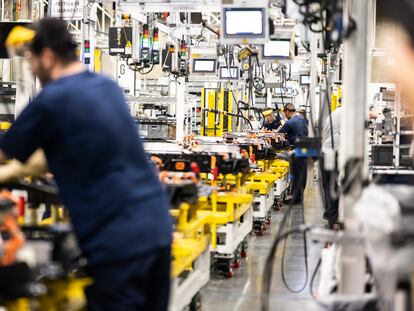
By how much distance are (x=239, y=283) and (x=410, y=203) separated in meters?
4.25

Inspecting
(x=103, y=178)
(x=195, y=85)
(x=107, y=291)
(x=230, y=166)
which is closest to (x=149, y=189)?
(x=103, y=178)

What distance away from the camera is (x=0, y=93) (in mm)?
8523

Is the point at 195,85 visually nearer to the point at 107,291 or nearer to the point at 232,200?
the point at 232,200

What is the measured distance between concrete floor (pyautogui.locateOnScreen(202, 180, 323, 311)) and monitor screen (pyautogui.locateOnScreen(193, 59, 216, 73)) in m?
6.12

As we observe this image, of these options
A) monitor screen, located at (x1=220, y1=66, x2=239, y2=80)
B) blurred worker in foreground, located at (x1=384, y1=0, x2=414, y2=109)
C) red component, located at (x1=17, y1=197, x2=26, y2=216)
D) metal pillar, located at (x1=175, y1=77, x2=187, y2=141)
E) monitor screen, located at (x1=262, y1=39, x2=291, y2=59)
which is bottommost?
red component, located at (x1=17, y1=197, x2=26, y2=216)

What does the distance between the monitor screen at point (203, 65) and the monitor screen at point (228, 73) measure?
352 millimetres

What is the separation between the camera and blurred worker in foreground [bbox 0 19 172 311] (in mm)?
3379

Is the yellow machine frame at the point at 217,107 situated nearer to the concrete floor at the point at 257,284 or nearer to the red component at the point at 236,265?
the concrete floor at the point at 257,284

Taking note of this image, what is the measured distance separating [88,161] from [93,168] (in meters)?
0.04

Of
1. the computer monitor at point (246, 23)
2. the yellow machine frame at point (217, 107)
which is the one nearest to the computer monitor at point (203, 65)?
the yellow machine frame at point (217, 107)

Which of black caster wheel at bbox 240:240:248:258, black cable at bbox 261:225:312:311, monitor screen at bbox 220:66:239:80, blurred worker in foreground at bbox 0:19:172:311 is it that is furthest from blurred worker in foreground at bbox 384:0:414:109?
monitor screen at bbox 220:66:239:80

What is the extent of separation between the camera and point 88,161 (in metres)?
3.38

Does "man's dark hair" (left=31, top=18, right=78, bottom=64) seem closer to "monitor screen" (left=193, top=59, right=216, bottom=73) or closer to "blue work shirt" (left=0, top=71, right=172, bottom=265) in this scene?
"blue work shirt" (left=0, top=71, right=172, bottom=265)

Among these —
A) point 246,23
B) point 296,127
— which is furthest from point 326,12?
point 296,127
